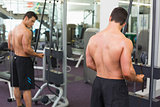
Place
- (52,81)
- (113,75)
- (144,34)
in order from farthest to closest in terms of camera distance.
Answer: (144,34) → (52,81) → (113,75)

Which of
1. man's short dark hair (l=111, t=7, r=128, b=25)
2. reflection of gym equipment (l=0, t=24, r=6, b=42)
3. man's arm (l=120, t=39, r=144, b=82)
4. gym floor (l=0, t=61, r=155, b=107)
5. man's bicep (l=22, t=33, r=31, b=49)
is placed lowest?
gym floor (l=0, t=61, r=155, b=107)

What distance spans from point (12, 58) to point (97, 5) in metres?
6.19

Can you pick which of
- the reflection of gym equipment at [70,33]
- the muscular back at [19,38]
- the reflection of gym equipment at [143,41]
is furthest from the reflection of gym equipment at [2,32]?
the reflection of gym equipment at [70,33]

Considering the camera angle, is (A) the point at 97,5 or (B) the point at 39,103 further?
(A) the point at 97,5

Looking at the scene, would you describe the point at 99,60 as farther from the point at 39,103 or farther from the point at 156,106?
the point at 39,103

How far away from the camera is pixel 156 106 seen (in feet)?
8.82

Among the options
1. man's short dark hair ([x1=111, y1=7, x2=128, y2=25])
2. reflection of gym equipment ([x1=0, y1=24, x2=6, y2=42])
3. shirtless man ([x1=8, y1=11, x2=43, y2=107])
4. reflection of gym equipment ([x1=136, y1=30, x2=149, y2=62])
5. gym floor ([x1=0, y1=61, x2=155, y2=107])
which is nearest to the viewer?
man's short dark hair ([x1=111, y1=7, x2=128, y2=25])

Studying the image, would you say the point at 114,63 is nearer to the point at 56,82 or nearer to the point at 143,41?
the point at 56,82

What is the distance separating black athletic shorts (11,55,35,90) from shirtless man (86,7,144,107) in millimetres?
1451

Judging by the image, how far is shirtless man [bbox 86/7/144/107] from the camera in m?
2.08

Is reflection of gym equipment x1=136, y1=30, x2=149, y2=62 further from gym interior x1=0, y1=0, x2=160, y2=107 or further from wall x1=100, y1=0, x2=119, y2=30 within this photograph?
wall x1=100, y1=0, x2=119, y2=30

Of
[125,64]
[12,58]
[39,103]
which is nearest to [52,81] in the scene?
[39,103]

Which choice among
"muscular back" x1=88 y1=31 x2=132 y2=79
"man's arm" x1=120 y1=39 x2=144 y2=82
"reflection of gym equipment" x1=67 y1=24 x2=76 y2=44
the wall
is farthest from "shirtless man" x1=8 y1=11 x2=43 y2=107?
"reflection of gym equipment" x1=67 y1=24 x2=76 y2=44

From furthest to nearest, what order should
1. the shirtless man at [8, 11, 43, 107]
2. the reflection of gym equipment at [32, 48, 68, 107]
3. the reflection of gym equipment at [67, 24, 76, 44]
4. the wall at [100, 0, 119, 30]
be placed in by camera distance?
the reflection of gym equipment at [67, 24, 76, 44] < the reflection of gym equipment at [32, 48, 68, 107] < the wall at [100, 0, 119, 30] < the shirtless man at [8, 11, 43, 107]
